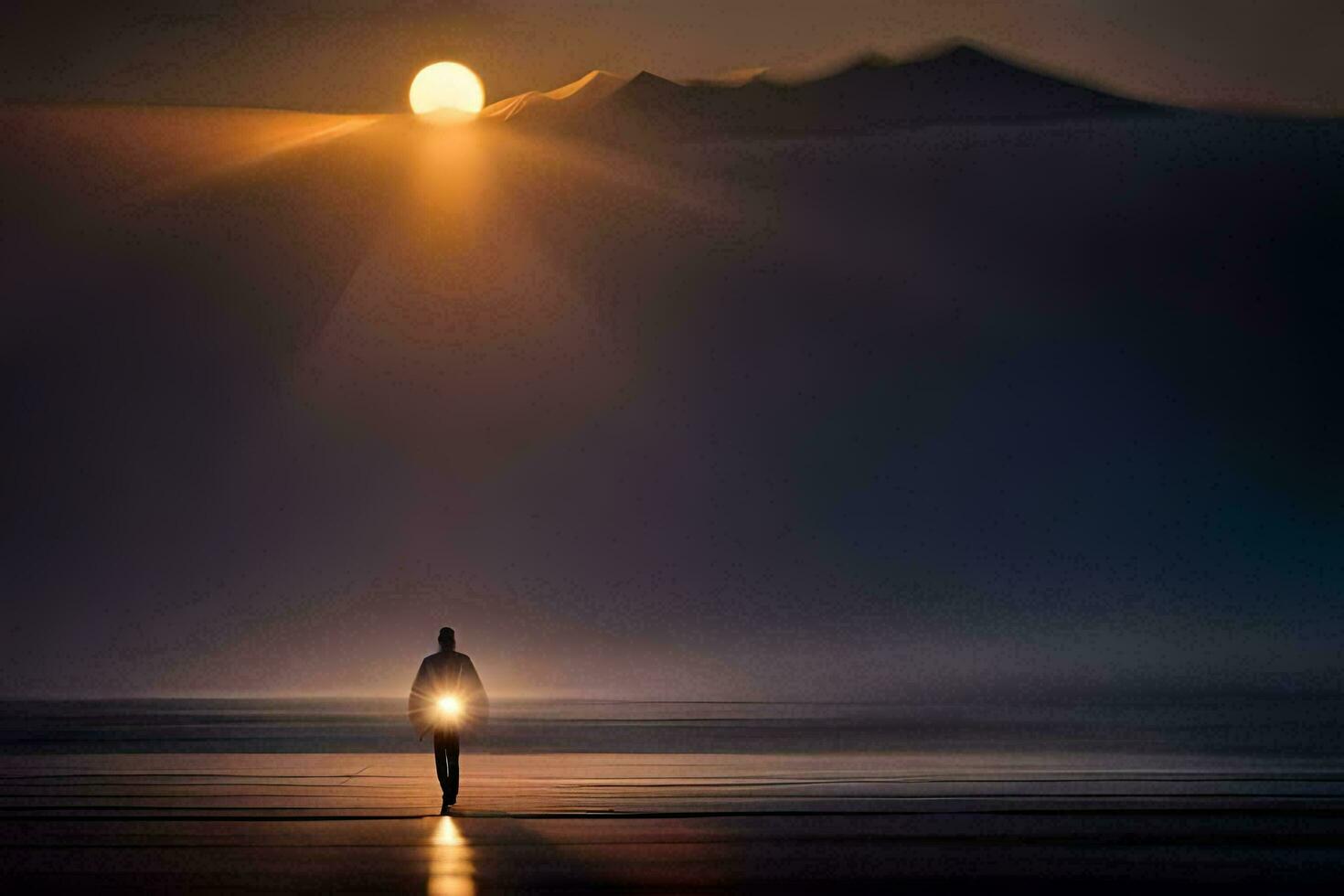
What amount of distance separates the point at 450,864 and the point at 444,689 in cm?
317

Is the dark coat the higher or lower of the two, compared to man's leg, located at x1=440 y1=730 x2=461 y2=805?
higher

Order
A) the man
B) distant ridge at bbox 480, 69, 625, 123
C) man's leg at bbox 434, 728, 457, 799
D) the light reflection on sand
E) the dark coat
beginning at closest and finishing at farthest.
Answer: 1. the light reflection on sand
2. man's leg at bbox 434, 728, 457, 799
3. the man
4. the dark coat
5. distant ridge at bbox 480, 69, 625, 123

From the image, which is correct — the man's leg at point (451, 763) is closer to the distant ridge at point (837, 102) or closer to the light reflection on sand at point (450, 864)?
the light reflection on sand at point (450, 864)

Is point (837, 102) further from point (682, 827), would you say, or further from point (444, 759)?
point (682, 827)

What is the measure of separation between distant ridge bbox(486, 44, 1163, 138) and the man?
2484 inches

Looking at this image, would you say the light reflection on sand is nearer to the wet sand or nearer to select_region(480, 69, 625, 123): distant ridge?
the wet sand

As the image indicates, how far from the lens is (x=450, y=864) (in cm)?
795

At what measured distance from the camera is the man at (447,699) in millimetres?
10766

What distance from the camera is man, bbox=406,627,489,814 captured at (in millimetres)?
10766

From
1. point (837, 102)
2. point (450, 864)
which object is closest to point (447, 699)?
point (450, 864)

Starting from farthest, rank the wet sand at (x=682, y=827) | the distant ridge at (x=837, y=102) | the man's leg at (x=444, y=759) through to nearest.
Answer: the distant ridge at (x=837, y=102) → the man's leg at (x=444, y=759) → the wet sand at (x=682, y=827)

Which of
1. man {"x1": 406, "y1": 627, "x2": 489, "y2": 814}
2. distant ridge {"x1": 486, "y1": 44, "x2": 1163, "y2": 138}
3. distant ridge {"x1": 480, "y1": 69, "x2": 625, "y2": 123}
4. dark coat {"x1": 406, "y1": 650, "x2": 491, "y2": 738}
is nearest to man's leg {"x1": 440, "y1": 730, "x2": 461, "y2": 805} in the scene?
man {"x1": 406, "y1": 627, "x2": 489, "y2": 814}

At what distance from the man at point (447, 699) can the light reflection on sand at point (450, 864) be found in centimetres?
102

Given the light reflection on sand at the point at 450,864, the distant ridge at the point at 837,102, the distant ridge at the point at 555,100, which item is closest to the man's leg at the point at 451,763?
the light reflection on sand at the point at 450,864
